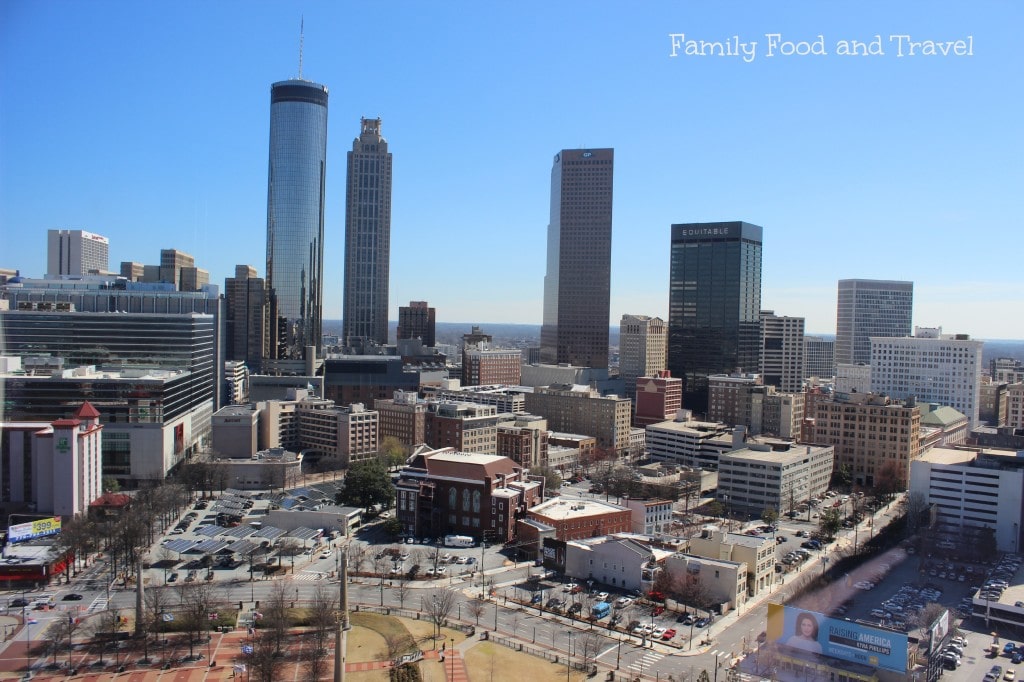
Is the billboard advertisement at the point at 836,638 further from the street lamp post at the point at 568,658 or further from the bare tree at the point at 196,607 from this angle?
the bare tree at the point at 196,607

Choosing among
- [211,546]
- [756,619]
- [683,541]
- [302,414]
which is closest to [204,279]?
[302,414]

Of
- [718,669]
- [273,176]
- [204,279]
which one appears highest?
[273,176]

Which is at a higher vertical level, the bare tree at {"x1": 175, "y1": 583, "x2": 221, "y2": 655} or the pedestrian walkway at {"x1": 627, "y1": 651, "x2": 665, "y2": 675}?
the bare tree at {"x1": 175, "y1": 583, "x2": 221, "y2": 655}

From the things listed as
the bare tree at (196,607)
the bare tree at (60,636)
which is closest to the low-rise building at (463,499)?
the bare tree at (196,607)

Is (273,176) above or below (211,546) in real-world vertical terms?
above

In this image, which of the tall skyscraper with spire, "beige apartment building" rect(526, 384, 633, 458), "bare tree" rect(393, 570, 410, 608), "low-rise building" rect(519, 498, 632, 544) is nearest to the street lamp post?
"bare tree" rect(393, 570, 410, 608)

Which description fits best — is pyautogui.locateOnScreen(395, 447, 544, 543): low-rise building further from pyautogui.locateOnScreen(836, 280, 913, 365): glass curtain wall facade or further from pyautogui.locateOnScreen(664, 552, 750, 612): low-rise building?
pyautogui.locateOnScreen(836, 280, 913, 365): glass curtain wall facade

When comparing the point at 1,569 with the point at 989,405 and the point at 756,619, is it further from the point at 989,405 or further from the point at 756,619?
the point at 989,405
